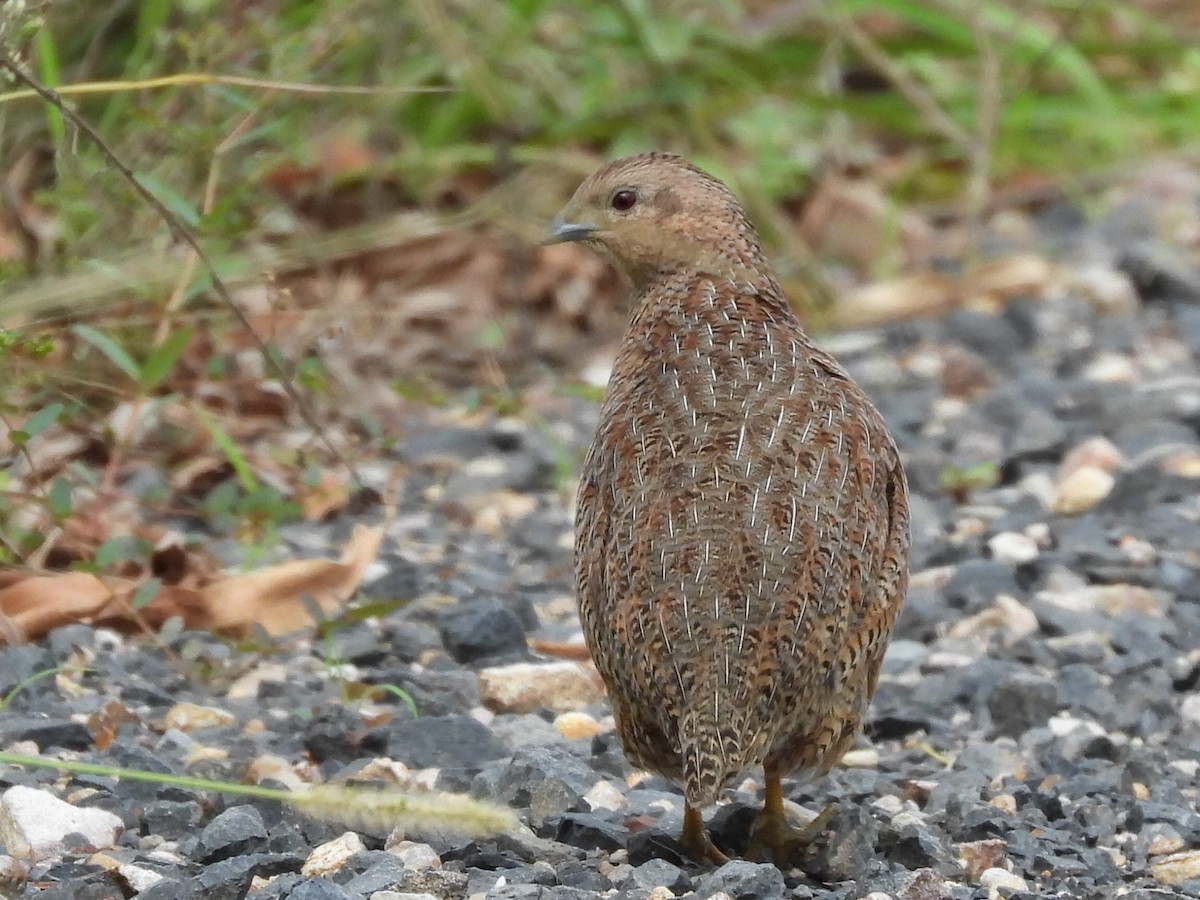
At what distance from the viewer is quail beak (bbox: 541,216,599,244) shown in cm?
488

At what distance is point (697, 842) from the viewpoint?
3.79 metres

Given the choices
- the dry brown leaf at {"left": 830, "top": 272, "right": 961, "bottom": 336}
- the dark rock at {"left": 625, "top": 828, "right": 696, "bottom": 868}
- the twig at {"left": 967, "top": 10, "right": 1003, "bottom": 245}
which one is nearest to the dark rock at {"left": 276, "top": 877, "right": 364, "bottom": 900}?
the dark rock at {"left": 625, "top": 828, "right": 696, "bottom": 868}

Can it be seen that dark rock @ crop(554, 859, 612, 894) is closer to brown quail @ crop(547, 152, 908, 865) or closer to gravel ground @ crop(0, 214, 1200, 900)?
gravel ground @ crop(0, 214, 1200, 900)

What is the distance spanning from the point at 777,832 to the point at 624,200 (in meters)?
1.66

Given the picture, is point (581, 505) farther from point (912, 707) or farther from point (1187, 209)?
point (1187, 209)

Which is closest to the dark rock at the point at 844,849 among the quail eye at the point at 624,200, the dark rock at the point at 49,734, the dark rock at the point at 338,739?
the dark rock at the point at 338,739

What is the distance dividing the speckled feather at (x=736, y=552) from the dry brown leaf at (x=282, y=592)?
43.8 inches

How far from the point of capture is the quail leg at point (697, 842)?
148 inches

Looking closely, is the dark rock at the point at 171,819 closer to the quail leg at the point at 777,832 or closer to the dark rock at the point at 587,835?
the dark rock at the point at 587,835

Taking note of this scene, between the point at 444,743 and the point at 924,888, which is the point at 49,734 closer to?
the point at 444,743

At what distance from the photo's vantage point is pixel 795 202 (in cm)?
918

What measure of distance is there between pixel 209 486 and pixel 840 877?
Answer: 291 cm

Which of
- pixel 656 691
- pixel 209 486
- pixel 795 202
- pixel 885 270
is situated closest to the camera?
pixel 656 691

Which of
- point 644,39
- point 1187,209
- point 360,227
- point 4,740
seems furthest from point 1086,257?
point 4,740
